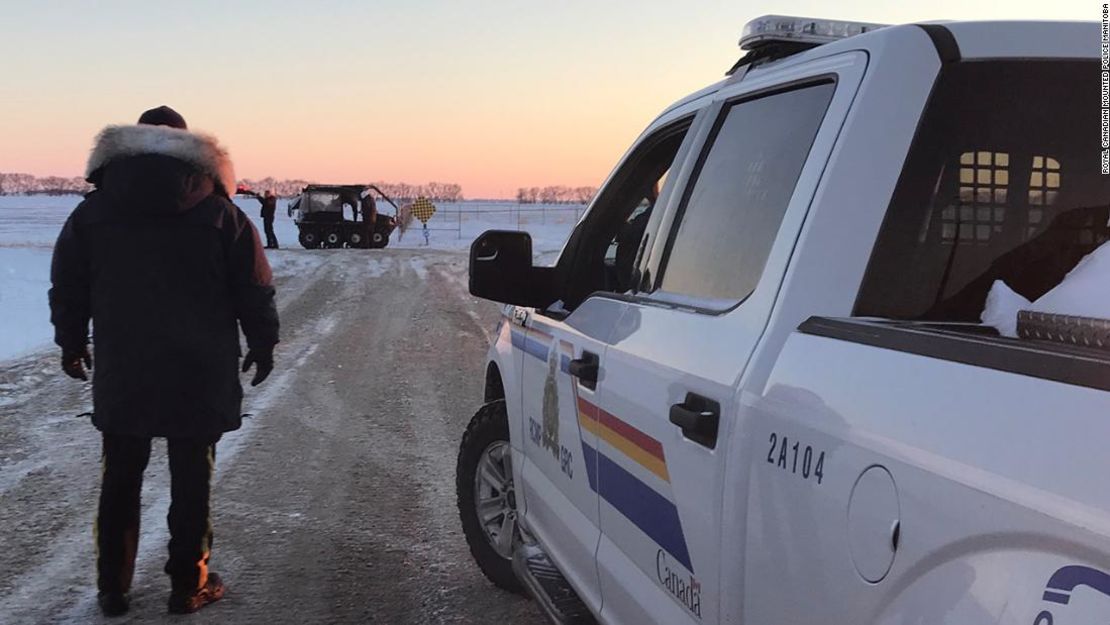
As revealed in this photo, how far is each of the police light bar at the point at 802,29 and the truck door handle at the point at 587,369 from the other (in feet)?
3.16

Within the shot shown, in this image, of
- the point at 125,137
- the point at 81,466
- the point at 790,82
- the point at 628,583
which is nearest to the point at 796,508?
the point at 628,583

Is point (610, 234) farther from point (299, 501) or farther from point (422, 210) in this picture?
point (422, 210)

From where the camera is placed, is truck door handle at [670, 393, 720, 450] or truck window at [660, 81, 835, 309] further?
truck window at [660, 81, 835, 309]

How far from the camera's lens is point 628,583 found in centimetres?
246

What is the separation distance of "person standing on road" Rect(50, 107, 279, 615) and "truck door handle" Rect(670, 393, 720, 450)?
2241 millimetres

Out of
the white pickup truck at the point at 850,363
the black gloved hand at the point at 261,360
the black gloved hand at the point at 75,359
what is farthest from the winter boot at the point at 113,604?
the white pickup truck at the point at 850,363

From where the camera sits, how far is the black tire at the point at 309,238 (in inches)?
1271

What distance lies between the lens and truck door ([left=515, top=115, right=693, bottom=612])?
2.80 m

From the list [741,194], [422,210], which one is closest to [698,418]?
[741,194]

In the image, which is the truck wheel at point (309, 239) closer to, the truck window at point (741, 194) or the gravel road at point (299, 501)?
the gravel road at point (299, 501)

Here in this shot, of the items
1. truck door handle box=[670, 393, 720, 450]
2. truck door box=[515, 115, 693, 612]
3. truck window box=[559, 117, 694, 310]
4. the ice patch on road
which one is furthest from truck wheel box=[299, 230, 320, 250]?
truck door handle box=[670, 393, 720, 450]

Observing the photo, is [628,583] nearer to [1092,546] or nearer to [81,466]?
[1092,546]

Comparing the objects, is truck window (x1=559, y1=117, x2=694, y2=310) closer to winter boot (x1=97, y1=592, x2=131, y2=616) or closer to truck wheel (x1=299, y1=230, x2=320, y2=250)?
winter boot (x1=97, y1=592, x2=131, y2=616)

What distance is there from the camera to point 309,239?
32.3 metres
